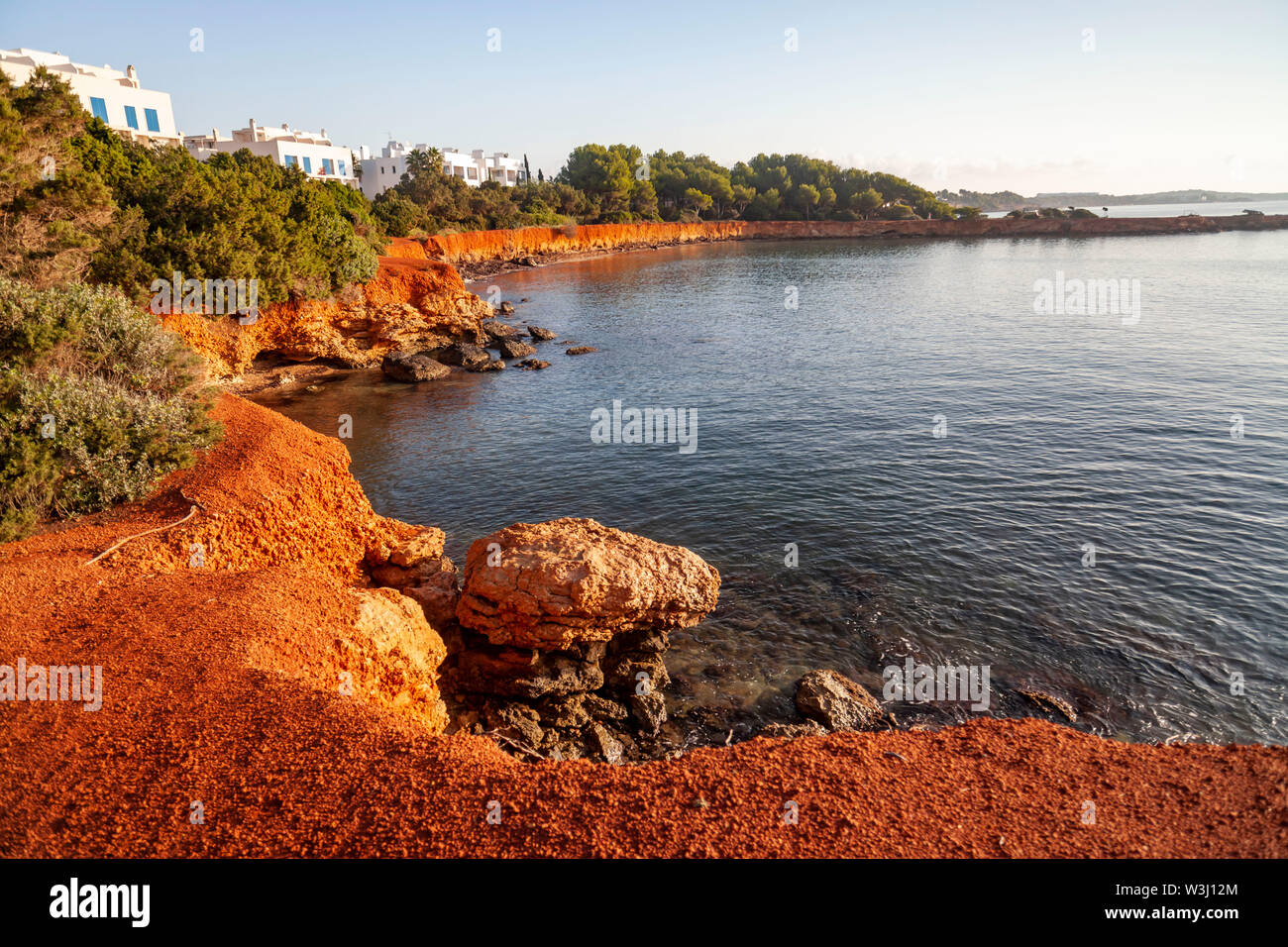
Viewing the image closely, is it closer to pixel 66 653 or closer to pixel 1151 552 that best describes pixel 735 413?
pixel 1151 552

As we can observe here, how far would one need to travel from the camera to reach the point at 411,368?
40.9m

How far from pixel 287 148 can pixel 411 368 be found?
6746 centimetres

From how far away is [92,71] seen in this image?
66562 millimetres

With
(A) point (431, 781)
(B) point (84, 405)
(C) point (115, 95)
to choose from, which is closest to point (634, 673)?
(A) point (431, 781)

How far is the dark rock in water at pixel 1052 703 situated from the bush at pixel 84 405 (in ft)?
64.4

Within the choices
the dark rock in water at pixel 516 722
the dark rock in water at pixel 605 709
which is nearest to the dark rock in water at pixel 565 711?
the dark rock in water at pixel 605 709

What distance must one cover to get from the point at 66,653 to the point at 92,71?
8530 centimetres

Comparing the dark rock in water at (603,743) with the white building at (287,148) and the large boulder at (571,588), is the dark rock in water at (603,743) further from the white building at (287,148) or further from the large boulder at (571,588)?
the white building at (287,148)

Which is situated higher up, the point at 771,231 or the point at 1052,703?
the point at 771,231

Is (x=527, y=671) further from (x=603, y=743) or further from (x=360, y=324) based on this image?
(x=360, y=324)

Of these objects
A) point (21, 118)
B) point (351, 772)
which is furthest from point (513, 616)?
point (21, 118)

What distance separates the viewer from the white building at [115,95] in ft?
210

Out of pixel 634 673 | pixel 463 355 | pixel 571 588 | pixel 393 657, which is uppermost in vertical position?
pixel 463 355
